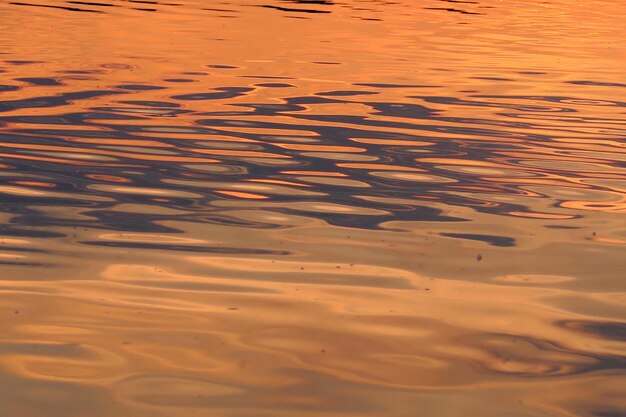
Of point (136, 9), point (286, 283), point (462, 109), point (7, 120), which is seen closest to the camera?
point (286, 283)

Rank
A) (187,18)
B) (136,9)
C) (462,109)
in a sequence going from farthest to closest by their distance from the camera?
1. (136,9)
2. (187,18)
3. (462,109)

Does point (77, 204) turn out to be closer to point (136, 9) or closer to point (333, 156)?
point (333, 156)

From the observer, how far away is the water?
10.6 feet

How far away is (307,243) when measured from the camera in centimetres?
470

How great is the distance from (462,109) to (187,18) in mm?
8081

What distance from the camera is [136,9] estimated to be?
17062 millimetres

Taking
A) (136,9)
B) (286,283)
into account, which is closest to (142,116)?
(286,283)

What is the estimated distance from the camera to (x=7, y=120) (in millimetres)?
7414

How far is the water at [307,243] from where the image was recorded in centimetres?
324

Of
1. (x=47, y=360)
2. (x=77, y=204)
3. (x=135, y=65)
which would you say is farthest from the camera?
(x=135, y=65)

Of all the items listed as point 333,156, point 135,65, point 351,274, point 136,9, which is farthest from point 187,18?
point 351,274

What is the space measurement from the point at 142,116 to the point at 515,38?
26.6 ft

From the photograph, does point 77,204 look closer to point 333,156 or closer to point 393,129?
point 333,156

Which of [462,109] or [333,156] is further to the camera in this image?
[462,109]
